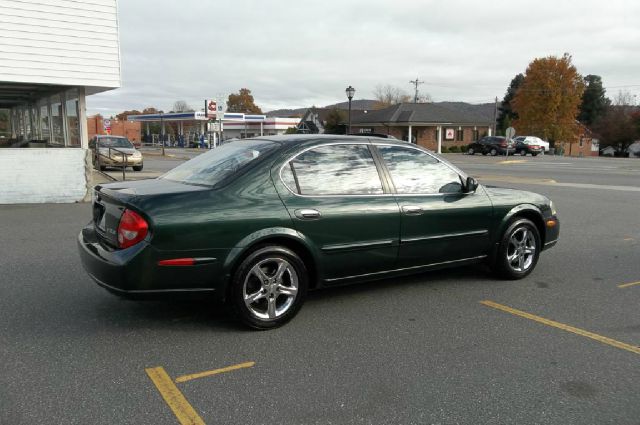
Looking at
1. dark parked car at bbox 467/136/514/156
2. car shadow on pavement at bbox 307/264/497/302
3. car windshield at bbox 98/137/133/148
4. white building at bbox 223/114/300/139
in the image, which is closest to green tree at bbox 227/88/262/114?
white building at bbox 223/114/300/139

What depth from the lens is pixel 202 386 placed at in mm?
3346

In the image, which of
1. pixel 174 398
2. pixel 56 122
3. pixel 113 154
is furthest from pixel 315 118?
pixel 174 398

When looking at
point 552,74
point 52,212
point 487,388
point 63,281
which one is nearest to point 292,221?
point 487,388

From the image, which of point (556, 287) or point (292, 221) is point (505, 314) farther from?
point (292, 221)

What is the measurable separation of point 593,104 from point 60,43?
8985 centimetres

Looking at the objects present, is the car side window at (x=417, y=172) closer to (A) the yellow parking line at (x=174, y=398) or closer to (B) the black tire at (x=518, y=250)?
(B) the black tire at (x=518, y=250)

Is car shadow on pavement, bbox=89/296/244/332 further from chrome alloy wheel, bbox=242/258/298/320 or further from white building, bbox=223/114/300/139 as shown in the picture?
white building, bbox=223/114/300/139

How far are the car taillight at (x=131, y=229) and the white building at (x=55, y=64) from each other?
8603mm

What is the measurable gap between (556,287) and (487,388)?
268 cm

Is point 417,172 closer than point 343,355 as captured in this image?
No

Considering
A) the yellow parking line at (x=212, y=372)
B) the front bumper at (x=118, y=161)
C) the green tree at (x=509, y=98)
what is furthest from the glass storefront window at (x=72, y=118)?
the green tree at (x=509, y=98)

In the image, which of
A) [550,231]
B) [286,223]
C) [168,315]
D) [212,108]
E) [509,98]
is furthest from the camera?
[509,98]

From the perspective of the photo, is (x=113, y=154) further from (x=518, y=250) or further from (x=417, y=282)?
(x=518, y=250)

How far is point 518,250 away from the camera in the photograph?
19.0 ft
